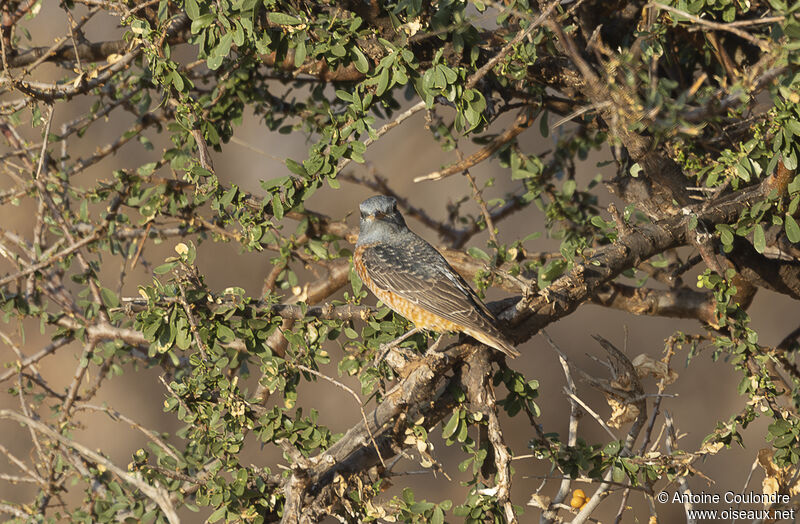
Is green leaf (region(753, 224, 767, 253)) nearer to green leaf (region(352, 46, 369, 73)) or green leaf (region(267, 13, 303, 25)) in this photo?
green leaf (region(352, 46, 369, 73))

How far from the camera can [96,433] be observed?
9523mm

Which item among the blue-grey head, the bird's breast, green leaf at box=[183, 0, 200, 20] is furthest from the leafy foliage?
the blue-grey head

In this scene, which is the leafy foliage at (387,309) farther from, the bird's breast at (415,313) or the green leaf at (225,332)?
the bird's breast at (415,313)

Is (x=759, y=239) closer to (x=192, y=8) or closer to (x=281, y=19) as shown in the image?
(x=281, y=19)

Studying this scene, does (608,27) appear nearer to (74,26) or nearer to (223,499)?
(74,26)

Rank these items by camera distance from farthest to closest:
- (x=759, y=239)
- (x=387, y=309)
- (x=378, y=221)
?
(x=378, y=221), (x=387, y=309), (x=759, y=239)

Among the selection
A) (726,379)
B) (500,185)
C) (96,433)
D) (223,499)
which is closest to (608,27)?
(223,499)

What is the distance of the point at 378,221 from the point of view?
198 inches

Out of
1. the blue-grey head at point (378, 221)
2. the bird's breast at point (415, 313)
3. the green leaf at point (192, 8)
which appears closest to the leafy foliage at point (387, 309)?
the green leaf at point (192, 8)

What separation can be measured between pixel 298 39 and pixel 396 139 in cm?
660

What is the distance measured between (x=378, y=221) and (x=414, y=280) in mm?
739

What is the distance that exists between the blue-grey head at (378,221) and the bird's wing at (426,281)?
0.19 meters

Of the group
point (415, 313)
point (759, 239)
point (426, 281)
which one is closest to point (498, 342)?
point (415, 313)

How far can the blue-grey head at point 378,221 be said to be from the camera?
16.4 ft
